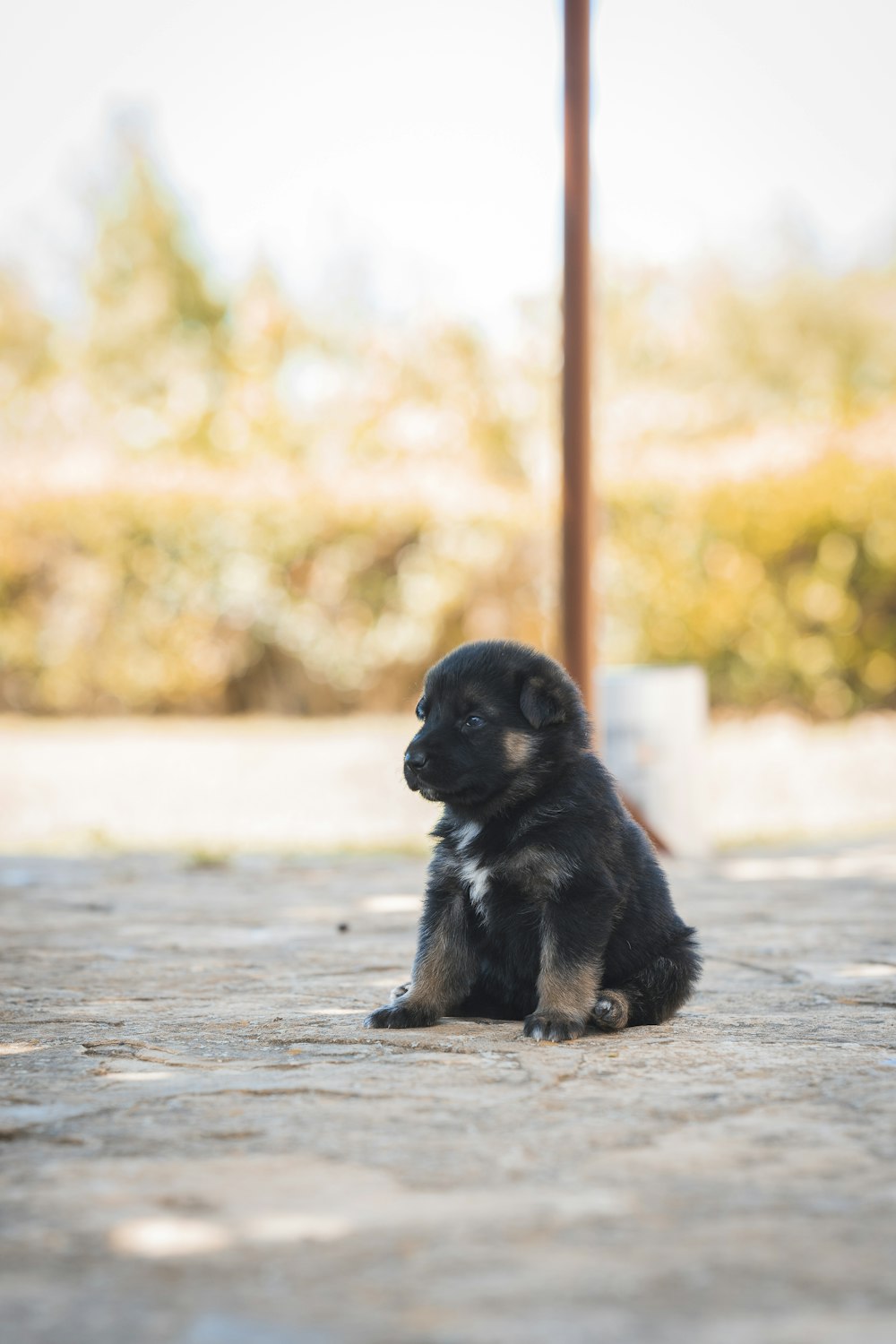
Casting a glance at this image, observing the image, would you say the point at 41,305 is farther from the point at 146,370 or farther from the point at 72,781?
the point at 72,781

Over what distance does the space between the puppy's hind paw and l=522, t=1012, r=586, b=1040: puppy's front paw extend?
109 mm

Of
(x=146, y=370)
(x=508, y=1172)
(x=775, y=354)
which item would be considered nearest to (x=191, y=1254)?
(x=508, y=1172)

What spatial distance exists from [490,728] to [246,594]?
9807mm

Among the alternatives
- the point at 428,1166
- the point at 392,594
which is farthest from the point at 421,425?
the point at 428,1166

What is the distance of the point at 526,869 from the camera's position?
3.45m

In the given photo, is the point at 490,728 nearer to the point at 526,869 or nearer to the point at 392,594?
the point at 526,869

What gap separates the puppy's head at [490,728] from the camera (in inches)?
139

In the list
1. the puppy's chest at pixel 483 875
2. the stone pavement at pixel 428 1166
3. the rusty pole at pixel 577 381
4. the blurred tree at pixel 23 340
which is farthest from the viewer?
the blurred tree at pixel 23 340

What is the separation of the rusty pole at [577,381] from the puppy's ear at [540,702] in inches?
158

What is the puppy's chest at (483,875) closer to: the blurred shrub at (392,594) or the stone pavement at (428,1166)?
the stone pavement at (428,1166)

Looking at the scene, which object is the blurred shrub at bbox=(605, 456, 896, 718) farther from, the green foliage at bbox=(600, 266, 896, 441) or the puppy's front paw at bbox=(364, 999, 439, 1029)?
the green foliage at bbox=(600, 266, 896, 441)

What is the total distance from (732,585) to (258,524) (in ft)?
14.2

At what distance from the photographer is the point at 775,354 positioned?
38094 millimetres

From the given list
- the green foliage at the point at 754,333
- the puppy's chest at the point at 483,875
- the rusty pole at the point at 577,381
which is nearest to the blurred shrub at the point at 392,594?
the rusty pole at the point at 577,381
